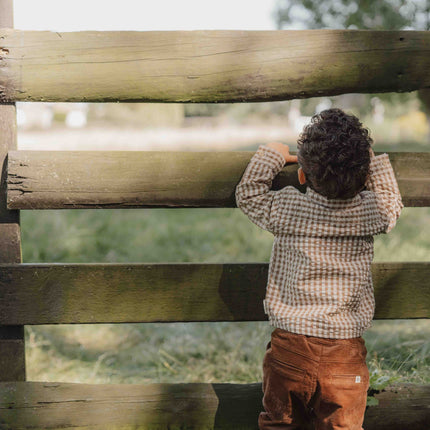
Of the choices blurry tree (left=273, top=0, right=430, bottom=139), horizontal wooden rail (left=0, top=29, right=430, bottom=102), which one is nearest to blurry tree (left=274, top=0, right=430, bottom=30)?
blurry tree (left=273, top=0, right=430, bottom=139)

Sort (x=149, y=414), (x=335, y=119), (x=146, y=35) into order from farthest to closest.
Answer: (x=149, y=414) < (x=146, y=35) < (x=335, y=119)

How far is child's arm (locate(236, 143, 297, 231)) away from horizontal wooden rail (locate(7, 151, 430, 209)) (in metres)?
0.12

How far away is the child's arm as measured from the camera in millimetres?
2370

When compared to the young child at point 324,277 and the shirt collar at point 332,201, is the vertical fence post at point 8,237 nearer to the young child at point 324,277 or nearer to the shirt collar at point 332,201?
the young child at point 324,277

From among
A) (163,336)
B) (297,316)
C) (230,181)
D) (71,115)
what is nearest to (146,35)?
(230,181)

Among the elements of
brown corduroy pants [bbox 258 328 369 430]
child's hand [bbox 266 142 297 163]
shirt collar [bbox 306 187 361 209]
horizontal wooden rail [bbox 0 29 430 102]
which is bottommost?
brown corduroy pants [bbox 258 328 369 430]

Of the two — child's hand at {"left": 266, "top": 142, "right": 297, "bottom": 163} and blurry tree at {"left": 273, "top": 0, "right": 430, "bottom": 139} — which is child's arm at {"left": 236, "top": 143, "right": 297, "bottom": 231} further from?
blurry tree at {"left": 273, "top": 0, "right": 430, "bottom": 139}

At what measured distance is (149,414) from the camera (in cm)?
267

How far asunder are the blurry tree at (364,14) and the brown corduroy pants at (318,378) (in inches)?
342

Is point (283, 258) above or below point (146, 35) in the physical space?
below

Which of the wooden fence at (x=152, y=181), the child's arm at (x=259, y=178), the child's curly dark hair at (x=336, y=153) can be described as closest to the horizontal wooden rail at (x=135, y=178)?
the wooden fence at (x=152, y=181)

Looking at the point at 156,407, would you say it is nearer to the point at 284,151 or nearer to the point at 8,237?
the point at 8,237

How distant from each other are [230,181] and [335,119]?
576mm

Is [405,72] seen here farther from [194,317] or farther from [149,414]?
[149,414]
